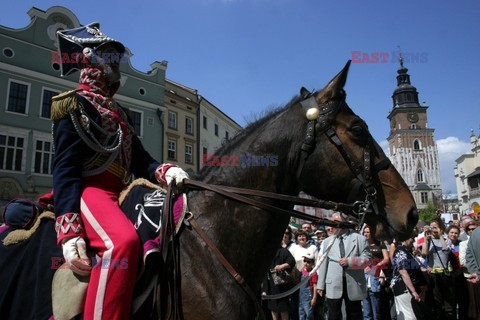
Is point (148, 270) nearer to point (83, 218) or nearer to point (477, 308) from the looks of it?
point (83, 218)

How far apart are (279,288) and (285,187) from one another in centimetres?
621

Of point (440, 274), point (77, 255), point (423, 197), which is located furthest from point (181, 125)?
point (423, 197)

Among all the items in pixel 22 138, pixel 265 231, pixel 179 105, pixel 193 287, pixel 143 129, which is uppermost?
pixel 179 105

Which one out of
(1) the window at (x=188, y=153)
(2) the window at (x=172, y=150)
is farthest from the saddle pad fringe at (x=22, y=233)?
(1) the window at (x=188, y=153)

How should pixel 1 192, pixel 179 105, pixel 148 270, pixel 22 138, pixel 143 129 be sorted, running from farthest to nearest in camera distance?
pixel 179 105, pixel 143 129, pixel 22 138, pixel 1 192, pixel 148 270

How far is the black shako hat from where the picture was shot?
109 inches

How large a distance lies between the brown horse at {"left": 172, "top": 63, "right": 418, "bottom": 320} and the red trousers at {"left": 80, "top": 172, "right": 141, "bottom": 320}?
37cm

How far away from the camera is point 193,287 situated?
91.2 inches

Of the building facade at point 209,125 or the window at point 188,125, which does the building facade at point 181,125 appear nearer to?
the window at point 188,125

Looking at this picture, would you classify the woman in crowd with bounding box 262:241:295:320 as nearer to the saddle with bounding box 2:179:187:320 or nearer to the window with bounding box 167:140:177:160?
the saddle with bounding box 2:179:187:320

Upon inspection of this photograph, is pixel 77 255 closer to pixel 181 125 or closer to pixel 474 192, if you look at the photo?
pixel 181 125

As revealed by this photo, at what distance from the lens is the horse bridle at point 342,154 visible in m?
2.51

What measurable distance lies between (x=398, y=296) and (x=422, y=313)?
1.81 feet

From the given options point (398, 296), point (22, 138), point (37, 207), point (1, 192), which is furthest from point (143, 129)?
point (37, 207)
